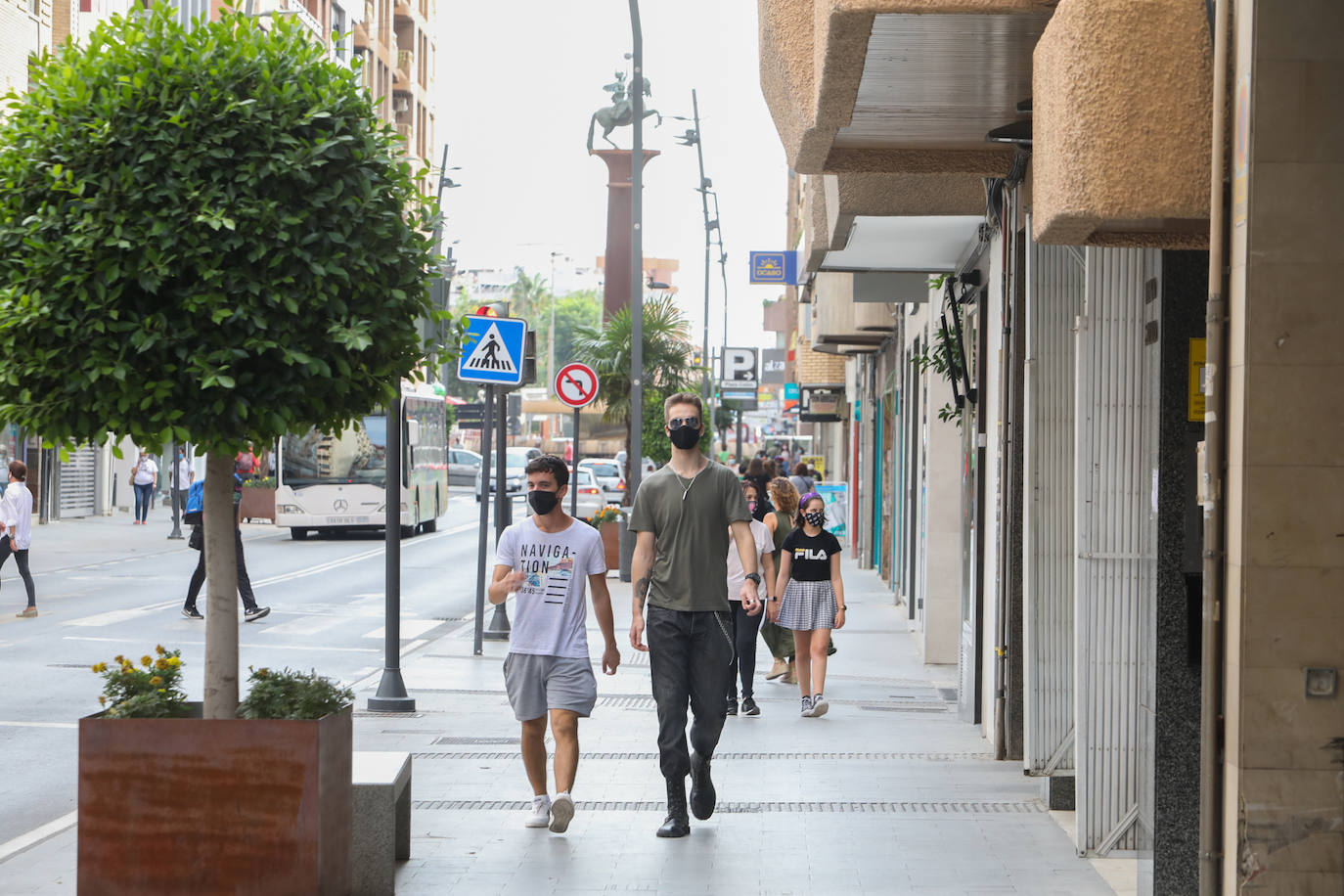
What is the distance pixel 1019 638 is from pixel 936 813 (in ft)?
5.00

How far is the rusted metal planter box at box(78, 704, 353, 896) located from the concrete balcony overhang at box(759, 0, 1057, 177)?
10.9 ft

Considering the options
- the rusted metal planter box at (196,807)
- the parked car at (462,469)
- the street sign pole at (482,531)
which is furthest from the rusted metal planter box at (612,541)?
the parked car at (462,469)

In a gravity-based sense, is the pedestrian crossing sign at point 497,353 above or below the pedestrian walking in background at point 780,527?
above

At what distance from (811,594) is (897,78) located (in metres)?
5.03

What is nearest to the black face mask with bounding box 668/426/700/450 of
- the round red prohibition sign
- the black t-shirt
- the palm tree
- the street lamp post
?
the black t-shirt

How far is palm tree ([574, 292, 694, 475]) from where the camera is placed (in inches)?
1249

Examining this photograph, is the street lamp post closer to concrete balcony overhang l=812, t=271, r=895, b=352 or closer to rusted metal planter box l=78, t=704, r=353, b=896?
concrete balcony overhang l=812, t=271, r=895, b=352

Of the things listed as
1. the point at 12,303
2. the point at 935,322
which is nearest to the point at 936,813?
the point at 12,303

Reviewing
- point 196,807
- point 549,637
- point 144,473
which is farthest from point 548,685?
point 144,473

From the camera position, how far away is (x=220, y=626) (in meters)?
6.13

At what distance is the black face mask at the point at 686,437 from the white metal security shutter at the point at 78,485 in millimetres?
36467

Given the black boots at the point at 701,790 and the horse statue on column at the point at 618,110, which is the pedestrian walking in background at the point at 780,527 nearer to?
the black boots at the point at 701,790

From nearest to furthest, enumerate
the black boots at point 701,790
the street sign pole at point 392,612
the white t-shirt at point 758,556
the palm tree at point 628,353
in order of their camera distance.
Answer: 1. the black boots at point 701,790
2. the white t-shirt at point 758,556
3. the street sign pole at point 392,612
4. the palm tree at point 628,353

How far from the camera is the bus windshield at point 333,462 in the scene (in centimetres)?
3400
